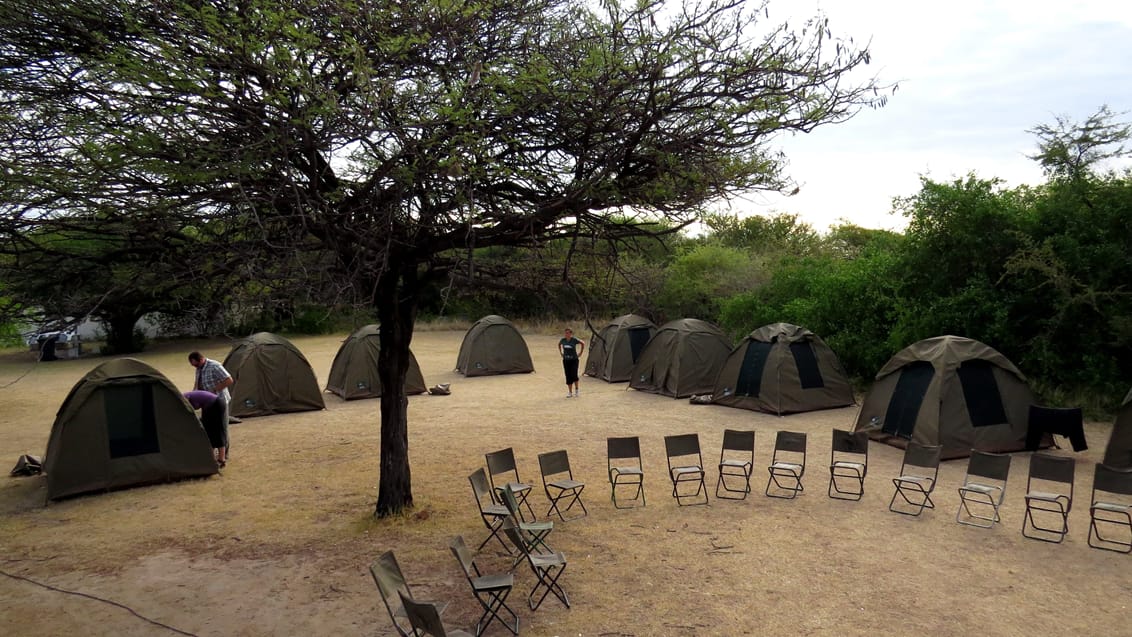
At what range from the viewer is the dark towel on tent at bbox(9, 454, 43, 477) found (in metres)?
10.7

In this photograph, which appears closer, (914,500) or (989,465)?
(989,465)

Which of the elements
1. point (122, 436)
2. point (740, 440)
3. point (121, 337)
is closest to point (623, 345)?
point (740, 440)

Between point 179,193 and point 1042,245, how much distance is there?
1349 cm

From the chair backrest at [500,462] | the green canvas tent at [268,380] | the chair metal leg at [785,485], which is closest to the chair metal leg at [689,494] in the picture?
the chair metal leg at [785,485]

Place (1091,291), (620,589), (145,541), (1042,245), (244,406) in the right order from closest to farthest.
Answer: (620,589) → (145,541) → (1091,291) → (1042,245) → (244,406)

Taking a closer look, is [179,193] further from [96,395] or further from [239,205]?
[96,395]

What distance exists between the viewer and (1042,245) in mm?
12656

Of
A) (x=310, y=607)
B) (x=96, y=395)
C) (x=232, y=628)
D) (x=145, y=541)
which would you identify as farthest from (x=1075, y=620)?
(x=96, y=395)

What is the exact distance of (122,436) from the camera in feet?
32.7

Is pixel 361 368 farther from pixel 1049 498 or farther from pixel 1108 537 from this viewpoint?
pixel 1108 537

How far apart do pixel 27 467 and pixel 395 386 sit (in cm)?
692

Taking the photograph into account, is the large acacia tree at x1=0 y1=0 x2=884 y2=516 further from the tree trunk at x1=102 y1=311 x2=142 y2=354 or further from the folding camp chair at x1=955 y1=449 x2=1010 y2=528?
the tree trunk at x1=102 y1=311 x2=142 y2=354

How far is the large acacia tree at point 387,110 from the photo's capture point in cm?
524

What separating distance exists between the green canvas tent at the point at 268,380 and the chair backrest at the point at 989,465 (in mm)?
12792
